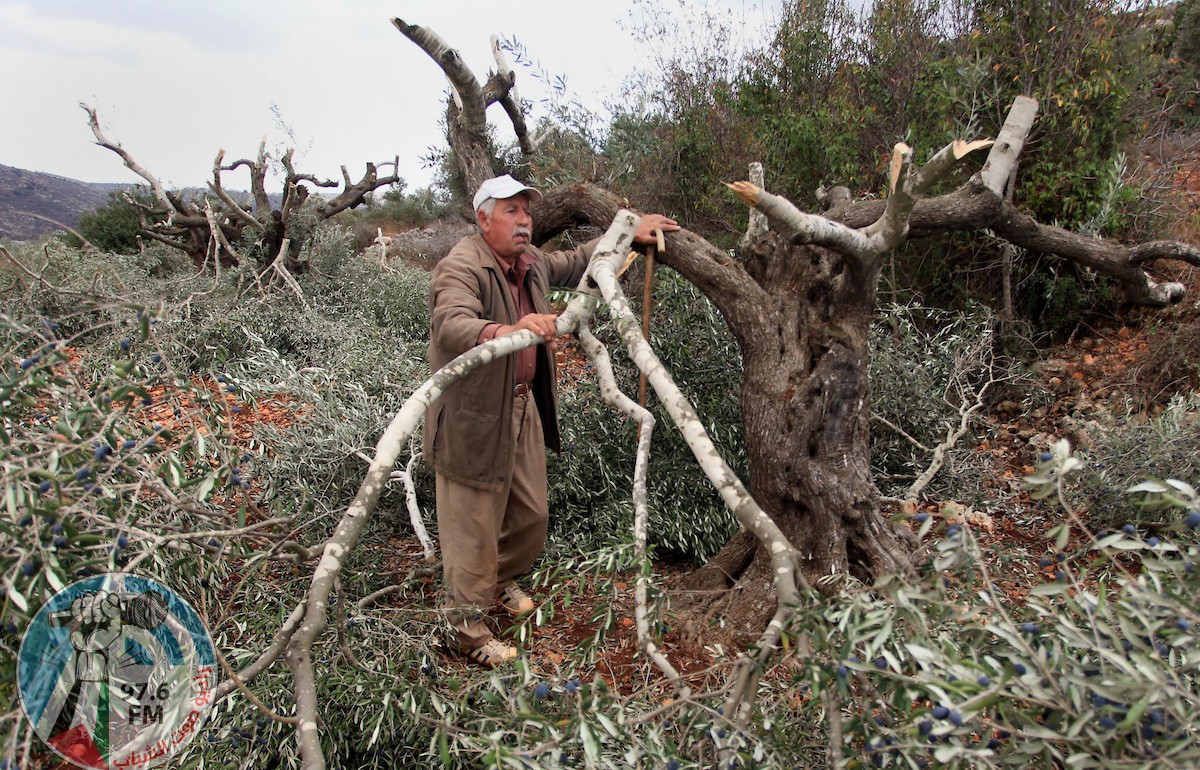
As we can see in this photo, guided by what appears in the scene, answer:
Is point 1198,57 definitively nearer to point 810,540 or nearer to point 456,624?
point 810,540

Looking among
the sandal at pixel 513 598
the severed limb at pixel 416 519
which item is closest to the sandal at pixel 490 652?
the sandal at pixel 513 598

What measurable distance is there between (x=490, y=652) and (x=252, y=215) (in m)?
8.09

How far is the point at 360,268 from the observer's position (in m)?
9.98

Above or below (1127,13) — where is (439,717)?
below

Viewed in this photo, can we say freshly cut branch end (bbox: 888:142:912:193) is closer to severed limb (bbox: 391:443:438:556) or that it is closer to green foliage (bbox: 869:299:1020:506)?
green foliage (bbox: 869:299:1020:506)

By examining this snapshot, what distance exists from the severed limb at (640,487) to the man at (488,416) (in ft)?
1.39

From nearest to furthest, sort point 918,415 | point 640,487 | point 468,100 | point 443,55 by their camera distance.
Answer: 1. point 640,487
2. point 443,55
3. point 468,100
4. point 918,415

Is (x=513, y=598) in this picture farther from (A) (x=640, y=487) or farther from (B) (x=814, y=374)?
(B) (x=814, y=374)

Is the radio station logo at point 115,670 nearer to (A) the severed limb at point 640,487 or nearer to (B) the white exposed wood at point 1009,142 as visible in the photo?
(A) the severed limb at point 640,487

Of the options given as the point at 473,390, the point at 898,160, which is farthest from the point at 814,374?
the point at 473,390

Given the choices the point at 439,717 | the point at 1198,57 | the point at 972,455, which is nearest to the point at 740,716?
the point at 439,717

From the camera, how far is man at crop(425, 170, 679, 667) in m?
2.99

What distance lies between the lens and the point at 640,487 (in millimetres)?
2291

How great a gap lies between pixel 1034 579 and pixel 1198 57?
10498 mm
